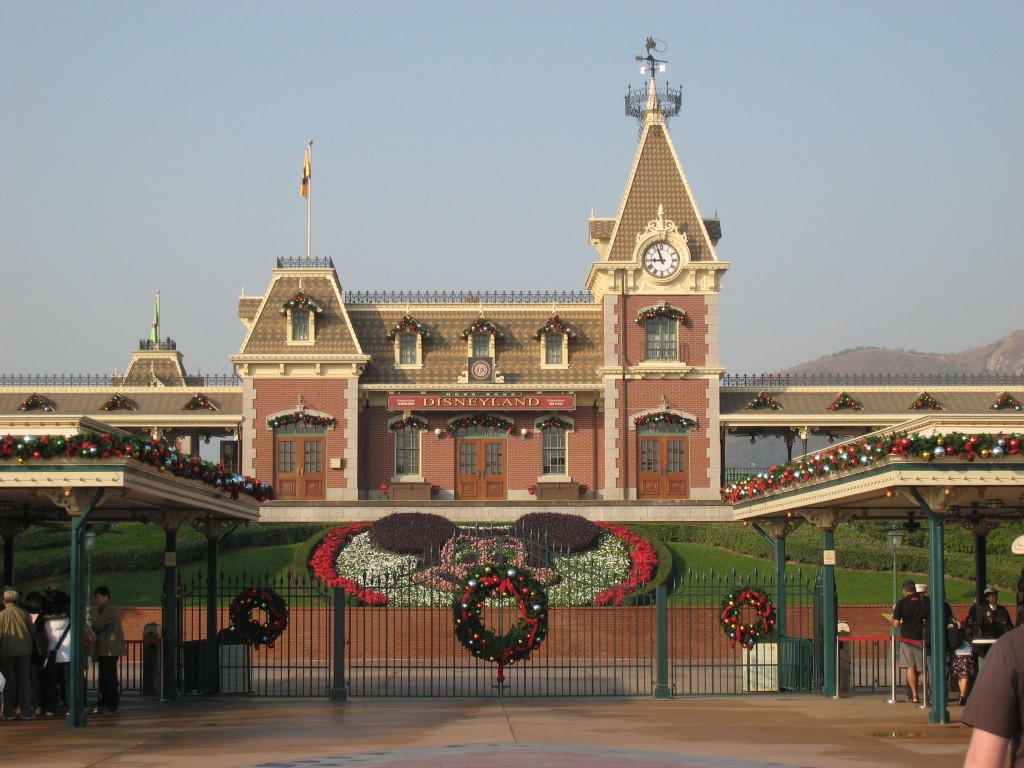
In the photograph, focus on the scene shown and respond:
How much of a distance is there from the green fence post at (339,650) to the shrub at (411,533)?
15.3m

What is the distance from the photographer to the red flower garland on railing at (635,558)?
112ft

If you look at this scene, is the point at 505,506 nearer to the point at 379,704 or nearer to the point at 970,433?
the point at 379,704

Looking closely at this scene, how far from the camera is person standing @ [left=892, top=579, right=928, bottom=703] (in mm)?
19719

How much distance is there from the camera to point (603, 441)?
154 feet

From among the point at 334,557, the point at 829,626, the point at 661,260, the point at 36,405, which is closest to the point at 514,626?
the point at 829,626

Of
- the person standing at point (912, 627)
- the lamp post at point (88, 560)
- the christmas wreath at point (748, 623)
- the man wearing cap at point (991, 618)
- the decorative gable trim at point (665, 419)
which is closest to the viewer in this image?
the man wearing cap at point (991, 618)

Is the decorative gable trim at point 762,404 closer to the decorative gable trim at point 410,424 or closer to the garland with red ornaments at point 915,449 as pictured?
the decorative gable trim at point 410,424

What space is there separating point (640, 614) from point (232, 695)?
1109 centimetres

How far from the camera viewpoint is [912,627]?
19.8 meters

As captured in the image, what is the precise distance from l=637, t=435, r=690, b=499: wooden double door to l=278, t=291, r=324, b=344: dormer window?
11.1 metres

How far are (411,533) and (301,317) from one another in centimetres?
1141

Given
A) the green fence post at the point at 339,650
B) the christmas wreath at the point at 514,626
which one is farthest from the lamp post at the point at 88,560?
the christmas wreath at the point at 514,626

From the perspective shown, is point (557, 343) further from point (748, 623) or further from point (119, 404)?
point (748, 623)

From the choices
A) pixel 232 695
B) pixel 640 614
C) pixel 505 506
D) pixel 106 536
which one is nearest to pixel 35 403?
pixel 106 536
